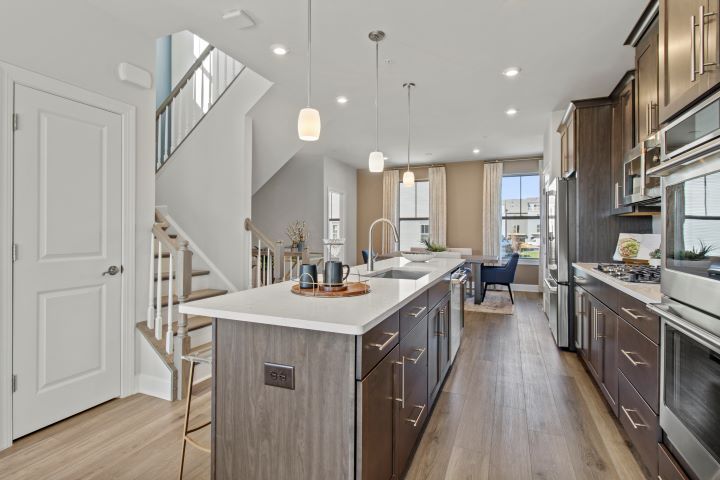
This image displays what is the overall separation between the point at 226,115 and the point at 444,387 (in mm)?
3738

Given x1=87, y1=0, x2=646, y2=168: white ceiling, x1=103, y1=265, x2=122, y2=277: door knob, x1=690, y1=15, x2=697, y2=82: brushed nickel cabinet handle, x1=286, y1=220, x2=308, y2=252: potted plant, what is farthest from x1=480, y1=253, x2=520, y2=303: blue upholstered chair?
x1=103, y1=265, x2=122, y2=277: door knob

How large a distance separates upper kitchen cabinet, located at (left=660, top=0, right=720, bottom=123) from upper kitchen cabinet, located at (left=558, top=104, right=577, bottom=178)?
2191 millimetres

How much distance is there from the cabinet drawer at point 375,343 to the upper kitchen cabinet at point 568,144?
319 centimetres

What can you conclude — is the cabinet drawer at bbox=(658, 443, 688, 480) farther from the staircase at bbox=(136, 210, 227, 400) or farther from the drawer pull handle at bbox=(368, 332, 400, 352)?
the staircase at bbox=(136, 210, 227, 400)

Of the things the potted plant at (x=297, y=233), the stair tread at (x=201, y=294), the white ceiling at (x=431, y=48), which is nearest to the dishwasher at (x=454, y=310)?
the white ceiling at (x=431, y=48)

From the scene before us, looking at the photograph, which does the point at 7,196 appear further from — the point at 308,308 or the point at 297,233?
the point at 297,233

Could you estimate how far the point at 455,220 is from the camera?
849 cm

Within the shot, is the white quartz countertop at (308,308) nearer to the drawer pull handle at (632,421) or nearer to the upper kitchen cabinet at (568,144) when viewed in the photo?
the drawer pull handle at (632,421)

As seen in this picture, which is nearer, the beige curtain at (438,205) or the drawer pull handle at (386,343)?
the drawer pull handle at (386,343)

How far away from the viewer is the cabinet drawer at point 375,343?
1.34 metres

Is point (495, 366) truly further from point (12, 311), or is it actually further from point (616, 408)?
point (12, 311)

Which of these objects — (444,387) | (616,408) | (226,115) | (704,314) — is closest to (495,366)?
(444,387)

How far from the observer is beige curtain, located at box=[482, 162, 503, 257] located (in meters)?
7.98

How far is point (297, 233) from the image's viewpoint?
7418mm
